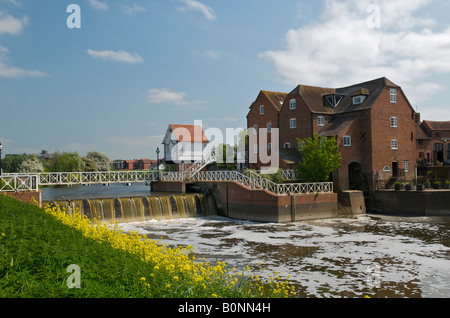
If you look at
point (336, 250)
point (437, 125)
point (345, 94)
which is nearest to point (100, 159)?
point (345, 94)

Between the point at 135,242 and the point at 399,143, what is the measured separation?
3942cm

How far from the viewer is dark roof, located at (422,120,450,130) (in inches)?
2723

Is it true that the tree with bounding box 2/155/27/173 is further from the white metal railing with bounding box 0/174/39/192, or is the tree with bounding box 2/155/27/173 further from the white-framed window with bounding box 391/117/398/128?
the white-framed window with bounding box 391/117/398/128

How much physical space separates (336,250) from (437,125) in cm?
5988

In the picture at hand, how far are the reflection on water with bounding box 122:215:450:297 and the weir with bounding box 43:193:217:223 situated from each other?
1074mm

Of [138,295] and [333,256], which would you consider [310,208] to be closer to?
[333,256]

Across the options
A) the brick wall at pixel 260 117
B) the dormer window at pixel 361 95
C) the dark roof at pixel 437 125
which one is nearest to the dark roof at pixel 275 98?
the brick wall at pixel 260 117

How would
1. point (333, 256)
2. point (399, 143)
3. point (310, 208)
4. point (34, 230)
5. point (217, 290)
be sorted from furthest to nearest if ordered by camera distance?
1. point (399, 143)
2. point (310, 208)
3. point (333, 256)
4. point (34, 230)
5. point (217, 290)

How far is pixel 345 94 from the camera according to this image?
47219mm

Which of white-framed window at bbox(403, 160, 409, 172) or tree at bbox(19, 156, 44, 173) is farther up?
tree at bbox(19, 156, 44, 173)

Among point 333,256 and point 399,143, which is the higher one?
point 399,143

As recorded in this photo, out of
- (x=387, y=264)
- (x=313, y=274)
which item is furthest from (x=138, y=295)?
(x=387, y=264)

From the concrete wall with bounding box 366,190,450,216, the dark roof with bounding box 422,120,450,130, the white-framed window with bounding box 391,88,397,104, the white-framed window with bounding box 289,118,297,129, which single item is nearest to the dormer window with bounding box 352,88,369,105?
the white-framed window with bounding box 391,88,397,104

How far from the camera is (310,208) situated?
106 ft
